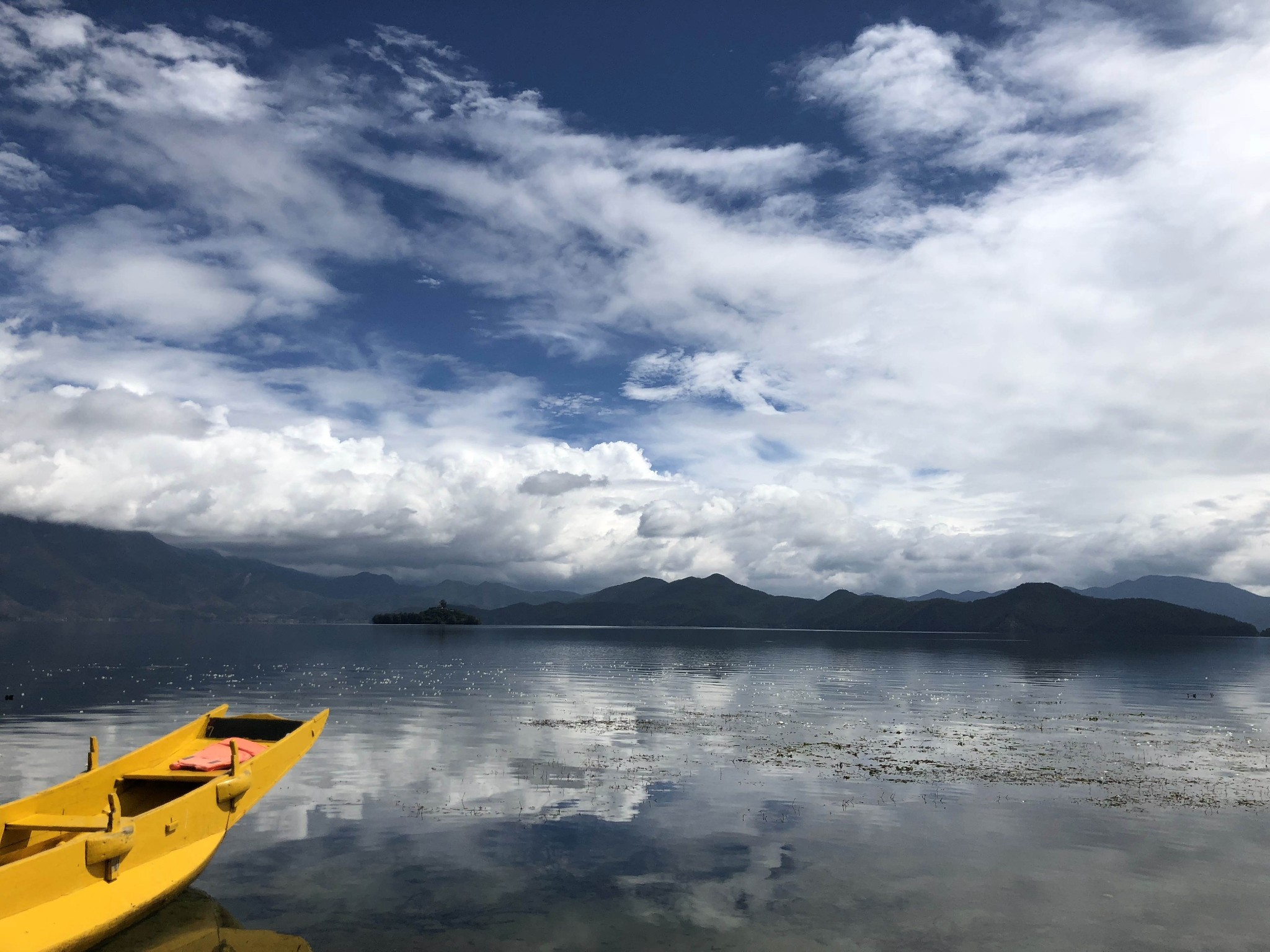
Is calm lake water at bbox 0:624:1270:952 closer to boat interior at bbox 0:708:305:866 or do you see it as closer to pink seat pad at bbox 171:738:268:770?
pink seat pad at bbox 171:738:268:770

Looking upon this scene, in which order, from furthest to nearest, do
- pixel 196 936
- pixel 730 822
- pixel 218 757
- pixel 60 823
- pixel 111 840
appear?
pixel 730 822, pixel 218 757, pixel 196 936, pixel 60 823, pixel 111 840

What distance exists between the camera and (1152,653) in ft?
650

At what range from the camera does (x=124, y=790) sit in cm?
2523

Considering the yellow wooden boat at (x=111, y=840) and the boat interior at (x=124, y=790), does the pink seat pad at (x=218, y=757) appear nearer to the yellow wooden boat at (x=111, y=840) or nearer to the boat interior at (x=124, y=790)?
the boat interior at (x=124, y=790)

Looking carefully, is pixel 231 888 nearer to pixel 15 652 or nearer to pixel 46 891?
pixel 46 891

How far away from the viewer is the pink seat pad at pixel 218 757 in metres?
26.5

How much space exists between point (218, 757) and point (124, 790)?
3.02 meters

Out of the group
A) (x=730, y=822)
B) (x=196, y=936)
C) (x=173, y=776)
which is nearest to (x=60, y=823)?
(x=196, y=936)

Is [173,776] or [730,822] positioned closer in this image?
[173,776]

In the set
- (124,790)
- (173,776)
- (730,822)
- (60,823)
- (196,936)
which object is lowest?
(196,936)

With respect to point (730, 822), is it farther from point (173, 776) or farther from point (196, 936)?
point (173, 776)

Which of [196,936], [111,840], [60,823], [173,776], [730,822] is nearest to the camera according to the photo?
[111,840]

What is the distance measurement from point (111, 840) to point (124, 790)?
8.42 meters

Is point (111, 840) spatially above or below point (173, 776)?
above
